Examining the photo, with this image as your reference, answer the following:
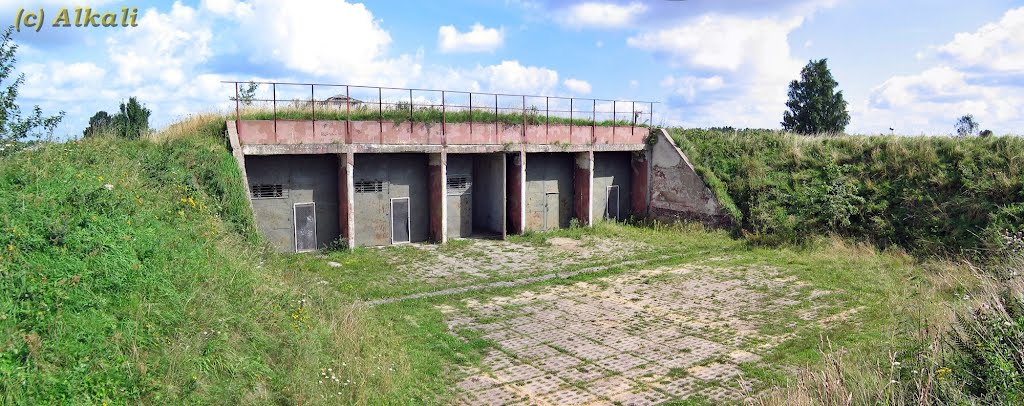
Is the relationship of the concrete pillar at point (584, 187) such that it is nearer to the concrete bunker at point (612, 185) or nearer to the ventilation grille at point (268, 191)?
the concrete bunker at point (612, 185)

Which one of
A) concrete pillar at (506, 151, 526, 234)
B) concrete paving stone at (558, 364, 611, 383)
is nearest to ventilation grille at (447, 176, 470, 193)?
concrete pillar at (506, 151, 526, 234)

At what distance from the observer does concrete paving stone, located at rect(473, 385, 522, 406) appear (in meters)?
7.57

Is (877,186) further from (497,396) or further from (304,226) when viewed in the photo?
(304,226)

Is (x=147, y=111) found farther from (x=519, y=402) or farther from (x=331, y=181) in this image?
(x=519, y=402)

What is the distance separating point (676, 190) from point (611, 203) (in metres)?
2.29

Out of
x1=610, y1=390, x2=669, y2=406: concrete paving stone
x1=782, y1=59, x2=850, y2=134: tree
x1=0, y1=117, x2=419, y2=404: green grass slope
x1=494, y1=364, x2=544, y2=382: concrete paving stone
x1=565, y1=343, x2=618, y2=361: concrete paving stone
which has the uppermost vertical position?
x1=782, y1=59, x2=850, y2=134: tree

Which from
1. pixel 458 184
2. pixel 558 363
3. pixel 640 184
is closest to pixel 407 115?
pixel 458 184

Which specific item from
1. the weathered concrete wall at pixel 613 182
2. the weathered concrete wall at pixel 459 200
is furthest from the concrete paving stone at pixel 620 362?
the weathered concrete wall at pixel 613 182

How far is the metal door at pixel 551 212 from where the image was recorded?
21031mm

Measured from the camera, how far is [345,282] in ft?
43.2

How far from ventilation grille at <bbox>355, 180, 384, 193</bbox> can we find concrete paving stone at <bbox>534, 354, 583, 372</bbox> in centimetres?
970

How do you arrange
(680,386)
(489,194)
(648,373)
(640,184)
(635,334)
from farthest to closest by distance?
(640,184) < (489,194) < (635,334) < (648,373) < (680,386)

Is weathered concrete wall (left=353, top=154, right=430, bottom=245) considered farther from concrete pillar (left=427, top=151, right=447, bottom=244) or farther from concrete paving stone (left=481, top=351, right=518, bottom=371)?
concrete paving stone (left=481, top=351, right=518, bottom=371)

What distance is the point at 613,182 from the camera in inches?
886
